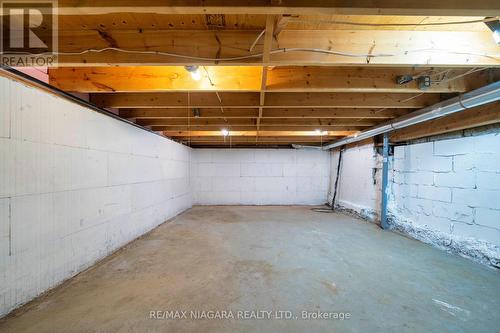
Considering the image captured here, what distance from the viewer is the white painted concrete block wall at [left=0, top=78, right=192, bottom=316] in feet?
5.47

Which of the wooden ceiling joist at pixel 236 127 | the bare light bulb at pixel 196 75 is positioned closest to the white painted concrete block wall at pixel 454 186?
the wooden ceiling joist at pixel 236 127

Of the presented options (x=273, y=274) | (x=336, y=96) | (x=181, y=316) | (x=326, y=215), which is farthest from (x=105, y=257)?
(x=326, y=215)

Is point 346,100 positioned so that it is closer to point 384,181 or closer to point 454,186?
point 454,186

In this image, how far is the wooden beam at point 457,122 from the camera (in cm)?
241

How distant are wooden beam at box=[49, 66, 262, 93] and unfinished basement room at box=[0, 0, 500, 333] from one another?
15 millimetres

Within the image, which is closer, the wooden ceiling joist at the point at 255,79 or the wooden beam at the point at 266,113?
the wooden ceiling joist at the point at 255,79

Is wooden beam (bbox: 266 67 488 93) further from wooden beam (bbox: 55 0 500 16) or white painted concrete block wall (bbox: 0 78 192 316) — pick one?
white painted concrete block wall (bbox: 0 78 192 316)

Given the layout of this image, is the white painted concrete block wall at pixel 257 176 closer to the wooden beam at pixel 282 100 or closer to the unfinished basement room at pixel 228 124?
the unfinished basement room at pixel 228 124

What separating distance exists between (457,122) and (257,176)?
15.3 feet

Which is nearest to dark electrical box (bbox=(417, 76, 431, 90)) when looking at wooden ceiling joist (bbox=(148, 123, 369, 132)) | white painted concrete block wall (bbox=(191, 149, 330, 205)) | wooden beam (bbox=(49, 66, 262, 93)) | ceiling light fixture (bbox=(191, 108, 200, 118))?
wooden beam (bbox=(49, 66, 262, 93))

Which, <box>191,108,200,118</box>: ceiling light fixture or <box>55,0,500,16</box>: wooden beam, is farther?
<box>191,108,200,118</box>: ceiling light fixture

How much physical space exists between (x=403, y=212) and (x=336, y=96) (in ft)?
8.41

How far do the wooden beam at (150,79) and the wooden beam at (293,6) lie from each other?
974 mm

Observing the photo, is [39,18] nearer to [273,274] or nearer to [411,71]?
[273,274]
